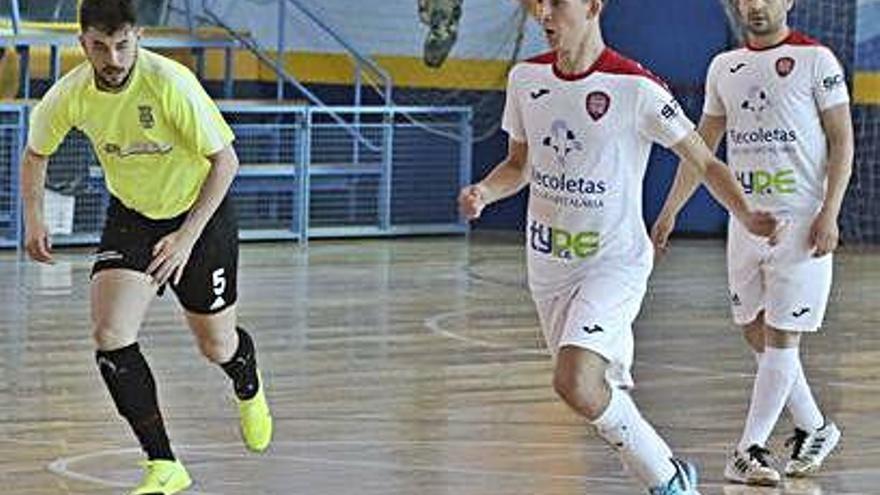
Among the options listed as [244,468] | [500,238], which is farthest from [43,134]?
[500,238]

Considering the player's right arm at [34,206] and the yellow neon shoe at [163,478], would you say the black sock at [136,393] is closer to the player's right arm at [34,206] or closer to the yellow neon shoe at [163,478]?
the yellow neon shoe at [163,478]

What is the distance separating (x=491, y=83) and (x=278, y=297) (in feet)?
20.6

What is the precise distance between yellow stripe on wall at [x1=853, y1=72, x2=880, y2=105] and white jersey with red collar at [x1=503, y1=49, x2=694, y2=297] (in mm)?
13389

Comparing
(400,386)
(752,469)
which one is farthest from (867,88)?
(752,469)

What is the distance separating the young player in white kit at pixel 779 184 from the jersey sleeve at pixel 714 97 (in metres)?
0.09

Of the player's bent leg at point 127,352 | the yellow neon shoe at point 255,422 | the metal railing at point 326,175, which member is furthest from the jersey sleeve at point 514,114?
the metal railing at point 326,175

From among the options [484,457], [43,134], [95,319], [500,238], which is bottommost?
[500,238]

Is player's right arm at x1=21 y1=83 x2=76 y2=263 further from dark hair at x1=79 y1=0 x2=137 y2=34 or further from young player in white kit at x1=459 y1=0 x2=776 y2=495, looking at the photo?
young player in white kit at x1=459 y1=0 x2=776 y2=495

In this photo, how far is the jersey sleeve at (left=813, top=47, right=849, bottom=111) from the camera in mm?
8805

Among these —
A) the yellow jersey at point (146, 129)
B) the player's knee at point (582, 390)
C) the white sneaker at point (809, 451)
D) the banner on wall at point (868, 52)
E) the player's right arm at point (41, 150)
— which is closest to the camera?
the player's knee at point (582, 390)

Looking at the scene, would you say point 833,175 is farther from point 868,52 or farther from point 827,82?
point 868,52

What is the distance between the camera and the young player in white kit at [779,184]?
8766 mm

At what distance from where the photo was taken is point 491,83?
21875mm

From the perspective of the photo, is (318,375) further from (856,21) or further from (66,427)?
(856,21)
